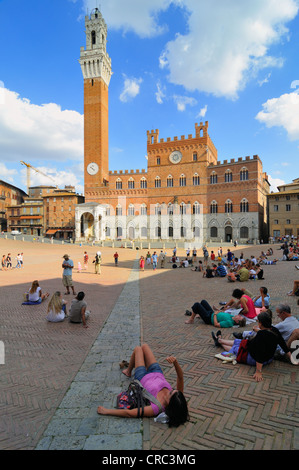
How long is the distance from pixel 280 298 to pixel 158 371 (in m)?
6.64

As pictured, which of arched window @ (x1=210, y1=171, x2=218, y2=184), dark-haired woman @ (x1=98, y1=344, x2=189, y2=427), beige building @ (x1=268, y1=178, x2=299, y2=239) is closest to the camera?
dark-haired woman @ (x1=98, y1=344, x2=189, y2=427)

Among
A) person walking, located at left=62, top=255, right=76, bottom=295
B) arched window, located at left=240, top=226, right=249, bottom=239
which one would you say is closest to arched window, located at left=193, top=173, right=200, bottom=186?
arched window, located at left=240, top=226, right=249, bottom=239

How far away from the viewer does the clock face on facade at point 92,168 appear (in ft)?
171

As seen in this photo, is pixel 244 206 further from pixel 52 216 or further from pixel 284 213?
pixel 52 216

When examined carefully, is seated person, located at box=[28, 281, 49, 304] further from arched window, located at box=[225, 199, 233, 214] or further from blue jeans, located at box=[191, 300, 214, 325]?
arched window, located at box=[225, 199, 233, 214]

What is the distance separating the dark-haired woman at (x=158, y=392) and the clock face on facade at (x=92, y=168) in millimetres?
51550

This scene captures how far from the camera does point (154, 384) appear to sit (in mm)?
3383

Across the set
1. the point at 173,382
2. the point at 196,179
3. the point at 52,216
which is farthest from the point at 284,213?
the point at 52,216

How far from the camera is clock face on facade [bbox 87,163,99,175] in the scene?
52.1m

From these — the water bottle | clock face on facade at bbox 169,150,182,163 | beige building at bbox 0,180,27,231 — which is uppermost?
clock face on facade at bbox 169,150,182,163

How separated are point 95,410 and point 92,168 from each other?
52.7m

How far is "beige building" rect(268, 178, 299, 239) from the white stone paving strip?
43.8 metres

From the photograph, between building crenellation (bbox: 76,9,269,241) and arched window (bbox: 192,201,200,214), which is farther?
arched window (bbox: 192,201,200,214)

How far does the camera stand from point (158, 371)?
3.71m
